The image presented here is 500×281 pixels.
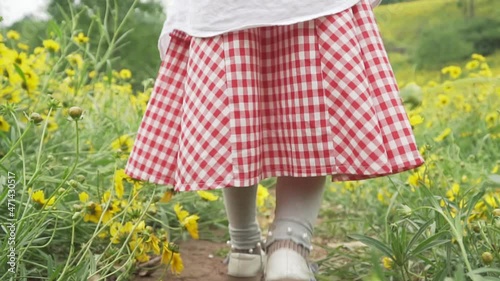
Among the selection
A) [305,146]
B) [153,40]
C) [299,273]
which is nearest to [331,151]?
[305,146]

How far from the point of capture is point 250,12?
44.6 inches

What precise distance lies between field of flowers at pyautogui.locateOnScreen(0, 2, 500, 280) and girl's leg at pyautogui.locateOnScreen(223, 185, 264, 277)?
76mm

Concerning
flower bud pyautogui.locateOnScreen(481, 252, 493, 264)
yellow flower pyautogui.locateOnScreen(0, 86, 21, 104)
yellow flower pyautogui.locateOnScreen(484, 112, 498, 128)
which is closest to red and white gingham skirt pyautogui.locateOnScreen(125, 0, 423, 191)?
flower bud pyautogui.locateOnScreen(481, 252, 493, 264)

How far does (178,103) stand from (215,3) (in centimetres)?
20

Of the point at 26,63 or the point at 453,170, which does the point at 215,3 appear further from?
the point at 453,170

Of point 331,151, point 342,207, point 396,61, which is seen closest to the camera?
point 331,151

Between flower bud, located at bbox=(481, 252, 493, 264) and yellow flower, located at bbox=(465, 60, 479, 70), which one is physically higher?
flower bud, located at bbox=(481, 252, 493, 264)

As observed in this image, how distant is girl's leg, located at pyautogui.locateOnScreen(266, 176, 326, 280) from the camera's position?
118 centimetres

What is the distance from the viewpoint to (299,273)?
3.68 feet

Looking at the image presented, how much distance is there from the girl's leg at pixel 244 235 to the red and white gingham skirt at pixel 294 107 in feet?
0.50

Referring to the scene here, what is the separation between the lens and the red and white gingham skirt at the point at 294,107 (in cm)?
111

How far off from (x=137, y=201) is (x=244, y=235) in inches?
9.2

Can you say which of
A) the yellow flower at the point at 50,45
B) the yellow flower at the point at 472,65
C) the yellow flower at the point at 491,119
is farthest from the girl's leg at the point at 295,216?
the yellow flower at the point at 472,65

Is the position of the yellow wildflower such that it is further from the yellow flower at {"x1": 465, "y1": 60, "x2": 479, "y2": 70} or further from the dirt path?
the yellow flower at {"x1": 465, "y1": 60, "x2": 479, "y2": 70}
